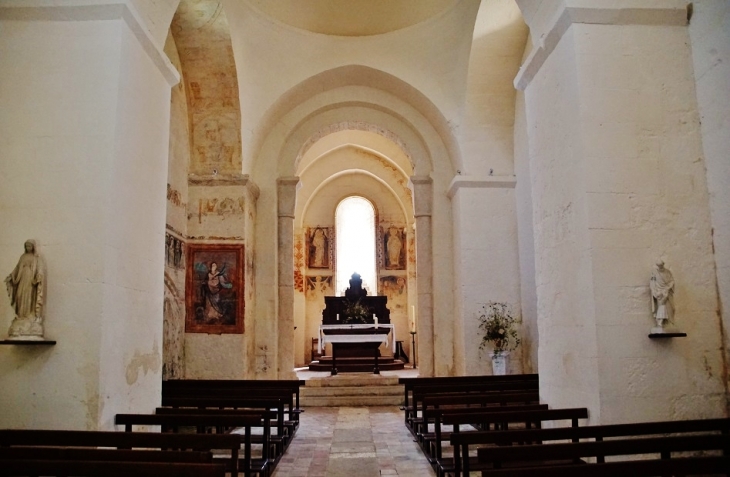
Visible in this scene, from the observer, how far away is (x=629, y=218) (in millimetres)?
5488

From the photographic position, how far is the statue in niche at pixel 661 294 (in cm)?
521

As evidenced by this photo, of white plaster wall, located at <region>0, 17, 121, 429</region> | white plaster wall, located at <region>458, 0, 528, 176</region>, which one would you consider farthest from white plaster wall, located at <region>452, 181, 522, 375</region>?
white plaster wall, located at <region>0, 17, 121, 429</region>

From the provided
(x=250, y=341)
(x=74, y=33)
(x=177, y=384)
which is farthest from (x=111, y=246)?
(x=250, y=341)

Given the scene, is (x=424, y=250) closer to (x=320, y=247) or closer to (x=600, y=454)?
(x=320, y=247)

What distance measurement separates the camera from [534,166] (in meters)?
6.88

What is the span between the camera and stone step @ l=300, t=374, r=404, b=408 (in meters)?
11.8

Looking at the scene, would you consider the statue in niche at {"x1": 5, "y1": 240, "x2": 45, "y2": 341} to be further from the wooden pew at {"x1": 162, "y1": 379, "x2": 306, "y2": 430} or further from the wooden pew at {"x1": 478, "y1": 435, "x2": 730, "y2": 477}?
the wooden pew at {"x1": 478, "y1": 435, "x2": 730, "y2": 477}

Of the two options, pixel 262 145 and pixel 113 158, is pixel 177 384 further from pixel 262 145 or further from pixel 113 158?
pixel 262 145

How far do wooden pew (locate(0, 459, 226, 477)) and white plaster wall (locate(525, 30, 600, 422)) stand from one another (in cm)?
367

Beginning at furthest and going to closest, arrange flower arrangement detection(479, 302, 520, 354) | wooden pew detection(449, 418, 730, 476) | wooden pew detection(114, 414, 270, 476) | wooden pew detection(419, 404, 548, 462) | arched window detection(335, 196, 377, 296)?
arched window detection(335, 196, 377, 296)
flower arrangement detection(479, 302, 520, 354)
wooden pew detection(419, 404, 548, 462)
wooden pew detection(114, 414, 270, 476)
wooden pew detection(449, 418, 730, 476)

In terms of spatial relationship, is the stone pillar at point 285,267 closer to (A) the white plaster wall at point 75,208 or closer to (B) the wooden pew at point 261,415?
(B) the wooden pew at point 261,415

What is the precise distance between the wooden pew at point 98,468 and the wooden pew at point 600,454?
64.4 inches

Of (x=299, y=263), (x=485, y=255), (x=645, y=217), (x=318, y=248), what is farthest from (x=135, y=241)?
(x=318, y=248)

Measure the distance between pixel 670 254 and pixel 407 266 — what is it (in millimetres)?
14600
